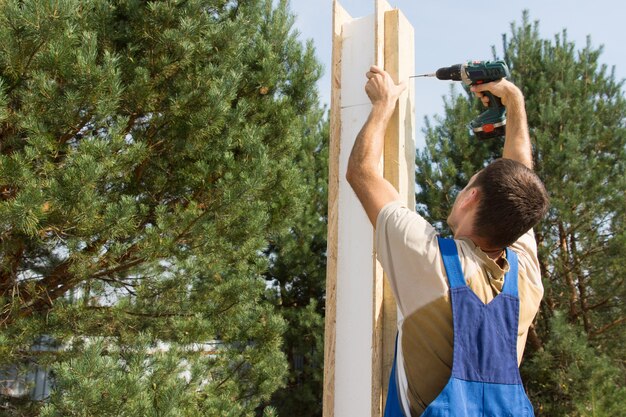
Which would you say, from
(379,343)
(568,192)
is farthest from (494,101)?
(568,192)

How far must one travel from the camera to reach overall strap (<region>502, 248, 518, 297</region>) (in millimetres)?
1302

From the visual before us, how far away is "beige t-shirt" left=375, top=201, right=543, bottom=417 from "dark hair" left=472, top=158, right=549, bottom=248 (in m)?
0.06

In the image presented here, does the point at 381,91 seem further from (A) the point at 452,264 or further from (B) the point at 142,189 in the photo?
(B) the point at 142,189

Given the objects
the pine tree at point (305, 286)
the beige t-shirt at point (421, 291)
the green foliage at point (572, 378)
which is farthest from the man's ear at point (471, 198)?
the pine tree at point (305, 286)

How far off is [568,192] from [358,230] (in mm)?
4366

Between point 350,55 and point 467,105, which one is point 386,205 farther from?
point 467,105

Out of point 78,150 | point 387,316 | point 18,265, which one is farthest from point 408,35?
point 18,265

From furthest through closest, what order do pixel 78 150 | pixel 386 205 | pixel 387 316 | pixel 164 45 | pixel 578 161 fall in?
pixel 578 161
pixel 164 45
pixel 78 150
pixel 387 316
pixel 386 205

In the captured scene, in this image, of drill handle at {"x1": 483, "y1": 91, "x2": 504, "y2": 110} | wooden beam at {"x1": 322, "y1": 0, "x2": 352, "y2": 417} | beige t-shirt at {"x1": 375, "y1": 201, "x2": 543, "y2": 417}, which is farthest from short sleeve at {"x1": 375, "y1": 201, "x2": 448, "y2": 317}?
drill handle at {"x1": 483, "y1": 91, "x2": 504, "y2": 110}

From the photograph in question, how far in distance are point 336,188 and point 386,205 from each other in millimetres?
724

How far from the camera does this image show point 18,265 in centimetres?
352

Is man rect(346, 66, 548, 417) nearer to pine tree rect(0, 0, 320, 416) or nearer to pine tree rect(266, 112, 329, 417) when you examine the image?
pine tree rect(0, 0, 320, 416)

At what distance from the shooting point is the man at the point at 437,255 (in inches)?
47.8

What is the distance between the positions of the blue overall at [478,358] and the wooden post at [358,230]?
53 centimetres
